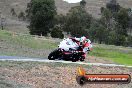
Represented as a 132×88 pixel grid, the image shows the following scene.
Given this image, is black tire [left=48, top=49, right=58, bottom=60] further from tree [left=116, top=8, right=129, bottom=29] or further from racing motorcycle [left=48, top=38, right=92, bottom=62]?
tree [left=116, top=8, right=129, bottom=29]

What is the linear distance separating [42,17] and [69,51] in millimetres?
56384

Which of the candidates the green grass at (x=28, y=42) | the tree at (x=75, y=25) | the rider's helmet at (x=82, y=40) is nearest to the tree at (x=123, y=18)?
the tree at (x=75, y=25)

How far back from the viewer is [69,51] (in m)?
26.9

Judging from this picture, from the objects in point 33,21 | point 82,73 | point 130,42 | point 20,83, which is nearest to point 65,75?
point 20,83

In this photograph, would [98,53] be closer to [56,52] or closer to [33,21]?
[56,52]

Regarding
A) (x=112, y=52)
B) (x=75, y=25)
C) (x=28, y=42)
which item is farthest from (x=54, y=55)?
(x=75, y=25)

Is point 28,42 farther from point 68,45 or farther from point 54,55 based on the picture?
point 68,45

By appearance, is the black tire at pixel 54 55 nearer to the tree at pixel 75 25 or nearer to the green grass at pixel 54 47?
the green grass at pixel 54 47

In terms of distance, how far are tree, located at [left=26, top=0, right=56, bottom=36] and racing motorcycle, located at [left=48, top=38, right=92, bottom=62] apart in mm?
55067

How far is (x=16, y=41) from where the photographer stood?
1716 inches

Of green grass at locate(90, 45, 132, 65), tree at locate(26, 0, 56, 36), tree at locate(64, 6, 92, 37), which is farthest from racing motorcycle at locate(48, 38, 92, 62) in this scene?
tree at locate(64, 6, 92, 37)

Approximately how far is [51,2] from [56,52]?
57740 millimetres

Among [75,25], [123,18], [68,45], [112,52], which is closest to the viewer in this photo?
[68,45]

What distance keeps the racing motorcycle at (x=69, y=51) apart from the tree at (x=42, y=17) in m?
55.1
